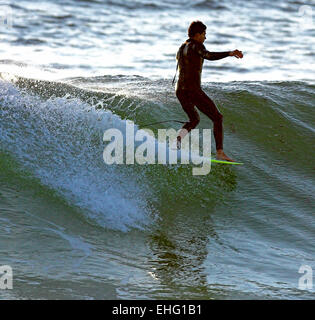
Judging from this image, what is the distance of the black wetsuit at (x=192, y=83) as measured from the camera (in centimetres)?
890

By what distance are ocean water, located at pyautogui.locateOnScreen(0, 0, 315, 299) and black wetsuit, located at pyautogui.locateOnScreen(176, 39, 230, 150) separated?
3.90 feet

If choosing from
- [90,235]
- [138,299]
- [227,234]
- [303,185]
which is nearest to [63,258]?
[90,235]

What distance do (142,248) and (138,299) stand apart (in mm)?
1466

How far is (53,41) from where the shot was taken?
23.9 m

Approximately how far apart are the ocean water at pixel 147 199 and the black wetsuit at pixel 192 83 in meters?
1.19

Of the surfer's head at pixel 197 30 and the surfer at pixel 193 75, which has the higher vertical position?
the surfer's head at pixel 197 30

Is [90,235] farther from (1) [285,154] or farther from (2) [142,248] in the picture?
(1) [285,154]

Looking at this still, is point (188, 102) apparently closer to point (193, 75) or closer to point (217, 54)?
point (193, 75)

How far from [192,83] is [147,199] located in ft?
5.94

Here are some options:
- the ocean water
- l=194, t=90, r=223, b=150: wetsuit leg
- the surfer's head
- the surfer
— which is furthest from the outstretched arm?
the ocean water

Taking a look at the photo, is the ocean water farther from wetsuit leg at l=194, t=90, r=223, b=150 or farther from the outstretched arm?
the outstretched arm

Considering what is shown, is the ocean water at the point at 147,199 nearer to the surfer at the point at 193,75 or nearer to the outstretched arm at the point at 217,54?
the surfer at the point at 193,75

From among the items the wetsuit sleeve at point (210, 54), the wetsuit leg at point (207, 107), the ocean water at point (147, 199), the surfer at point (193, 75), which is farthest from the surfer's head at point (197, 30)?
the ocean water at point (147, 199)

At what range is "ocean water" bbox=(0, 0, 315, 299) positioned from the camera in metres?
7.54
